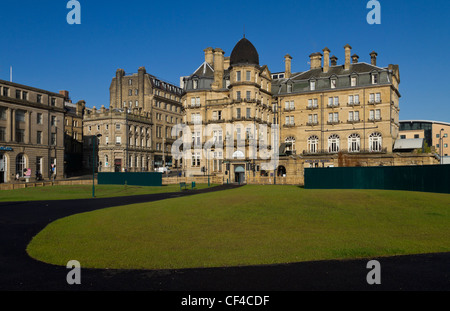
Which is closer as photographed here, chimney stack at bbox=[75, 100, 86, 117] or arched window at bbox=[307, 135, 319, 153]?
arched window at bbox=[307, 135, 319, 153]

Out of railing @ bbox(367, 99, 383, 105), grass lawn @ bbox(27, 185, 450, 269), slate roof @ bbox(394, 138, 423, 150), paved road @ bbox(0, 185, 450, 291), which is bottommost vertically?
paved road @ bbox(0, 185, 450, 291)

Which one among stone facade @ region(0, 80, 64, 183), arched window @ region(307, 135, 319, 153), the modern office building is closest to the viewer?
stone facade @ region(0, 80, 64, 183)

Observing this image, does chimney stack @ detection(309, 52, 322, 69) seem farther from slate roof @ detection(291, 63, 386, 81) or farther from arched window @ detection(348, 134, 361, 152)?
arched window @ detection(348, 134, 361, 152)

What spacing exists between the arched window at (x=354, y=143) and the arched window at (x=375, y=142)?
84.8 inches

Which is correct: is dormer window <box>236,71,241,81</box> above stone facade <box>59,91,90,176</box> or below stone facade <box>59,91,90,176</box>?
above

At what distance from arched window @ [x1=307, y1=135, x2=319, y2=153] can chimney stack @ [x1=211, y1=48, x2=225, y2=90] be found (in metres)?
21.7

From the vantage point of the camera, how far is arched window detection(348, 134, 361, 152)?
230 feet

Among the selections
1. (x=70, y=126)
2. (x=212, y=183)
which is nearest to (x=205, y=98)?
(x=212, y=183)

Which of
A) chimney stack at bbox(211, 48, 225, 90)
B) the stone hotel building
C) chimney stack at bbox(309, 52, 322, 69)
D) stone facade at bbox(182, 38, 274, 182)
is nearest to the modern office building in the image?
the stone hotel building

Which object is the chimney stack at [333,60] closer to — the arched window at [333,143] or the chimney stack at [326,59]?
the chimney stack at [326,59]

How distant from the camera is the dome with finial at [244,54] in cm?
6869

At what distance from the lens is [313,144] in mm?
74812

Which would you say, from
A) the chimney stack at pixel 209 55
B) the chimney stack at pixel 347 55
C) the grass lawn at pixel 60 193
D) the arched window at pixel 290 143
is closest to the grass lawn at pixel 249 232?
the grass lawn at pixel 60 193
